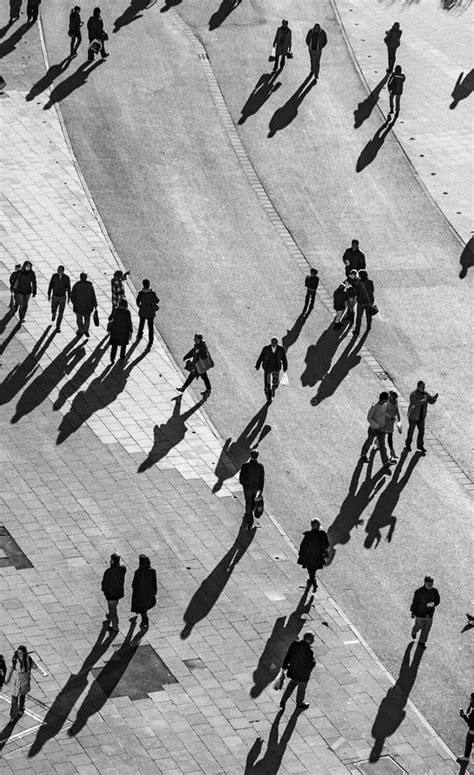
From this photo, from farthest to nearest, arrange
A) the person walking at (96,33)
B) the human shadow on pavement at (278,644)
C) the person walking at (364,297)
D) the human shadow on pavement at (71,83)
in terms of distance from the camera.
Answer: the person walking at (96,33) < the human shadow on pavement at (71,83) < the person walking at (364,297) < the human shadow on pavement at (278,644)

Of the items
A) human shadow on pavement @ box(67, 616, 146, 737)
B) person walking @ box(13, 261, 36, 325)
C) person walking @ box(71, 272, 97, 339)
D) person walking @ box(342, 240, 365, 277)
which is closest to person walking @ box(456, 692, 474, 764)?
human shadow on pavement @ box(67, 616, 146, 737)

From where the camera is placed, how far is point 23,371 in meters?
30.1

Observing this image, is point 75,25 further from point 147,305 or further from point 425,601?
point 425,601

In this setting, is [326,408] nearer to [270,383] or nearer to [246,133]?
[270,383]

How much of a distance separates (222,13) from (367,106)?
6.00 meters

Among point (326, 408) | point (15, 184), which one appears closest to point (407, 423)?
point (326, 408)

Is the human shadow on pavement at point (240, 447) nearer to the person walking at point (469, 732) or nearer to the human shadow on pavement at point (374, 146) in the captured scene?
the person walking at point (469, 732)

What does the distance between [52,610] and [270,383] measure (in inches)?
293

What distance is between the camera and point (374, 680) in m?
23.8

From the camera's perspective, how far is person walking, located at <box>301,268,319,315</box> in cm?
3266

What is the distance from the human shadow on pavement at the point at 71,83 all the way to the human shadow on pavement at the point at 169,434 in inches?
496

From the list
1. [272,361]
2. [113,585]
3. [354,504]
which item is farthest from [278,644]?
[272,361]

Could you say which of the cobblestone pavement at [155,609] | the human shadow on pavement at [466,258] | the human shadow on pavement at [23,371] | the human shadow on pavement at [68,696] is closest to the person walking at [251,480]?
the cobblestone pavement at [155,609]

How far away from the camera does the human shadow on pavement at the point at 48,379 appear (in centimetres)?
2903
